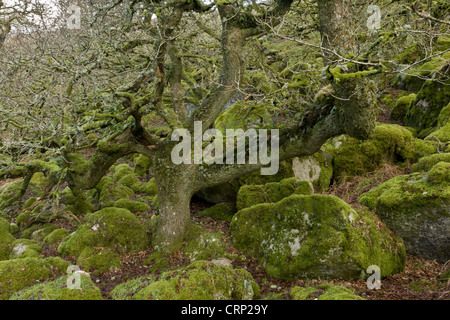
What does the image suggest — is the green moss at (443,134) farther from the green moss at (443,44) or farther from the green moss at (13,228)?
the green moss at (13,228)

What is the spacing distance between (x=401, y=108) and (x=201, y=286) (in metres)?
12.5

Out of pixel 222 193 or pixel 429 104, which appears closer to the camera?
pixel 222 193

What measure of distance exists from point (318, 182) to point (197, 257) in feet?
15.7

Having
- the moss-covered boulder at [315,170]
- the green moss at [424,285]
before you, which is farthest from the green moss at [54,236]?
the green moss at [424,285]

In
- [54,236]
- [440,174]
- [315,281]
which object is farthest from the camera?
[54,236]

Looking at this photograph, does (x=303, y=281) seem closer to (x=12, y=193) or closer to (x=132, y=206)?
(x=132, y=206)

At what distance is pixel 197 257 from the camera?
7043 mm

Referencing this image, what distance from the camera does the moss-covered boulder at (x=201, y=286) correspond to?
461 cm

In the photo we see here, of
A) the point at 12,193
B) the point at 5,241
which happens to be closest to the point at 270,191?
the point at 5,241

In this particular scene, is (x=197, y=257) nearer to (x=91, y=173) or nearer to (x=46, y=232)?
(x=91, y=173)

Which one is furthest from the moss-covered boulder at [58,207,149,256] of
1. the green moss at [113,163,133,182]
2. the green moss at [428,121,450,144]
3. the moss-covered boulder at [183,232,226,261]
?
the green moss at [428,121,450,144]

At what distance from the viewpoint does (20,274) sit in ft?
19.2

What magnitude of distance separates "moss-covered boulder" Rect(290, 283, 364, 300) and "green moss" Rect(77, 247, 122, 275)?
415 centimetres

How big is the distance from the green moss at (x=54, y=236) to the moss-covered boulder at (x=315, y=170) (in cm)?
703
